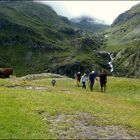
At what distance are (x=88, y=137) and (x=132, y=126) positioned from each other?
24.9ft

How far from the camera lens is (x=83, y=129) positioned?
36406 millimetres

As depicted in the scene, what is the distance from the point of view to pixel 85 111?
4391cm

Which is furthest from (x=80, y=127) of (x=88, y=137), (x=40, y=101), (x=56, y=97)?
(x=56, y=97)

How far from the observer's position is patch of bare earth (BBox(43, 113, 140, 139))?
3450 centimetres

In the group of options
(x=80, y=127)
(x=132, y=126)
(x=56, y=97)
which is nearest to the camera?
(x=80, y=127)

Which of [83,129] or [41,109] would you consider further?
[41,109]

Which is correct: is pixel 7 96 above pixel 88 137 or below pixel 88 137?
above

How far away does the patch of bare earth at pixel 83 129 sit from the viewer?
34.5 meters

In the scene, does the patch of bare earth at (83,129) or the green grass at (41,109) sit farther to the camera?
the patch of bare earth at (83,129)

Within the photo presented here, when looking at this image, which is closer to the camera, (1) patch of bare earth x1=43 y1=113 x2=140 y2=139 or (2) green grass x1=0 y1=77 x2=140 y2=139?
(2) green grass x1=0 y1=77 x2=140 y2=139

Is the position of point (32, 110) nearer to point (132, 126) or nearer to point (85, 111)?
point (85, 111)

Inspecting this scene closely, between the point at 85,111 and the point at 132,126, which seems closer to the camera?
the point at 132,126

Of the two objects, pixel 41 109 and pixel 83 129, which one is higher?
pixel 41 109

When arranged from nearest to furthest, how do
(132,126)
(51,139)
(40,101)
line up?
(51,139) → (132,126) → (40,101)
